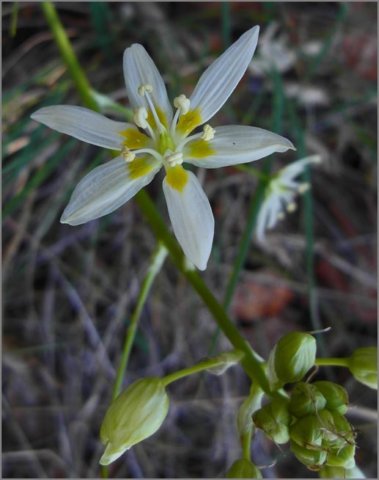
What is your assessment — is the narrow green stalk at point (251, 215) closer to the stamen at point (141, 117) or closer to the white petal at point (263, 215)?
the white petal at point (263, 215)

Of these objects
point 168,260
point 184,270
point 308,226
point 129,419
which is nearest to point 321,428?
point 129,419

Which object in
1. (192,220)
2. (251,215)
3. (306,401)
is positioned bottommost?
(306,401)

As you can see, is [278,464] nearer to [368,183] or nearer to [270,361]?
[368,183]

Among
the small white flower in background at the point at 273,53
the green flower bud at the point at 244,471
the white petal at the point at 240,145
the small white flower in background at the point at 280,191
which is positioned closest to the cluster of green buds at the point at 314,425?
the green flower bud at the point at 244,471

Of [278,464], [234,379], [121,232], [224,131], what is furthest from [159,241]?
[278,464]

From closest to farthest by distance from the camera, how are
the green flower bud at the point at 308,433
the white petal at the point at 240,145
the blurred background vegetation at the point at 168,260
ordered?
1. the green flower bud at the point at 308,433
2. the white petal at the point at 240,145
3. the blurred background vegetation at the point at 168,260

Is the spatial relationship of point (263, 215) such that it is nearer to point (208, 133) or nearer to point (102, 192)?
point (208, 133)

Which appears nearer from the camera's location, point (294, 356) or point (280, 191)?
point (294, 356)
